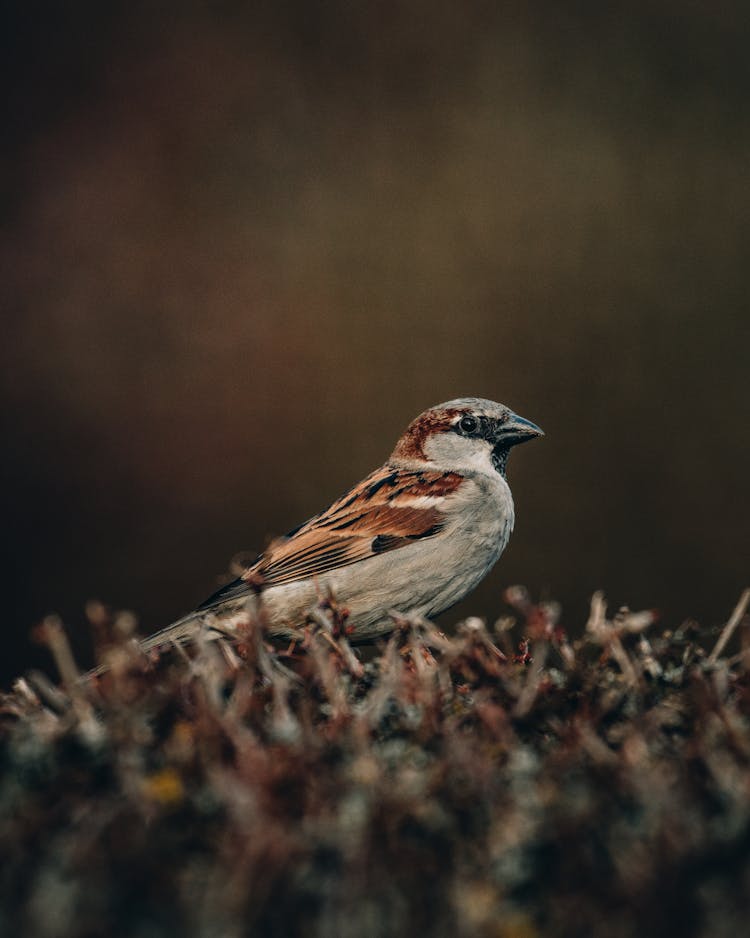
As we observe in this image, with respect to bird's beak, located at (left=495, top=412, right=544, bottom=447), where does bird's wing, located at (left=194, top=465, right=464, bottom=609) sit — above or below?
below

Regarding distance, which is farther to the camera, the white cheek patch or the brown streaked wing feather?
the white cheek patch

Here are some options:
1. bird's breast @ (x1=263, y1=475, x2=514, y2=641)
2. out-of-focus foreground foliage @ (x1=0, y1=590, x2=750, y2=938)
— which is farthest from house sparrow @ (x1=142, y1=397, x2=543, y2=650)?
out-of-focus foreground foliage @ (x1=0, y1=590, x2=750, y2=938)

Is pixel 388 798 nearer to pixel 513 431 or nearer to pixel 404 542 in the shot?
pixel 404 542

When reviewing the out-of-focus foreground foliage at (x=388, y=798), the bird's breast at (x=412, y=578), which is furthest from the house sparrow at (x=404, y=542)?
the out-of-focus foreground foliage at (x=388, y=798)

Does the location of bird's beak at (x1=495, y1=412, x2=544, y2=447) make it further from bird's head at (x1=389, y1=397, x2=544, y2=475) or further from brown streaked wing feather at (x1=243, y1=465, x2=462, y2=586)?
brown streaked wing feather at (x1=243, y1=465, x2=462, y2=586)

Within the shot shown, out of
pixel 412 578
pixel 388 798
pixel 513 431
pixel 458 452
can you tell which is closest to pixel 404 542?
pixel 412 578

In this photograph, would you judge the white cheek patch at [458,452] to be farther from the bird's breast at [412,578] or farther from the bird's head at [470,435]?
the bird's breast at [412,578]

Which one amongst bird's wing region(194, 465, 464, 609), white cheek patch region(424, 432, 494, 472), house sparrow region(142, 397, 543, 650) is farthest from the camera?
white cheek patch region(424, 432, 494, 472)

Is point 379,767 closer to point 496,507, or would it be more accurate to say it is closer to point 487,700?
point 487,700

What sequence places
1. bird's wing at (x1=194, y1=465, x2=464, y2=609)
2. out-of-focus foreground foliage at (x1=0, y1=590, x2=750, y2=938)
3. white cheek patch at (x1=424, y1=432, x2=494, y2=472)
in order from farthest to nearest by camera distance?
white cheek patch at (x1=424, y1=432, x2=494, y2=472) < bird's wing at (x1=194, y1=465, x2=464, y2=609) < out-of-focus foreground foliage at (x1=0, y1=590, x2=750, y2=938)
